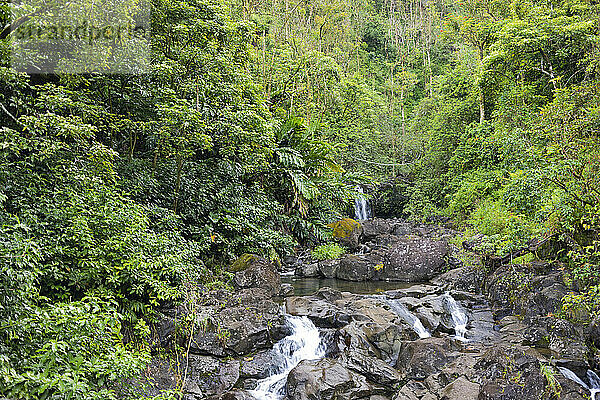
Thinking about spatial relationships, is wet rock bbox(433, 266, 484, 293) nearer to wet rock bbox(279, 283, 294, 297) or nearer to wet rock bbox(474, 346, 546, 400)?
wet rock bbox(279, 283, 294, 297)

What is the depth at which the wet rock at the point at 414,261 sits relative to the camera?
11.3 meters

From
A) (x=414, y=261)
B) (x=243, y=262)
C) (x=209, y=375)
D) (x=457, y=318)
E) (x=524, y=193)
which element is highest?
(x=524, y=193)

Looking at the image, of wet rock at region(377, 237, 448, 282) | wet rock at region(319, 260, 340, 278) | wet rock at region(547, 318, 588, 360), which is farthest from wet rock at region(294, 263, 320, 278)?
wet rock at region(547, 318, 588, 360)

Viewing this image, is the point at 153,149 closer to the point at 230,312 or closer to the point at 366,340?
the point at 230,312

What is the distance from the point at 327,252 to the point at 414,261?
9.08 feet

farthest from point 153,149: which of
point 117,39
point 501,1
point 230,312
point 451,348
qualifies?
point 501,1

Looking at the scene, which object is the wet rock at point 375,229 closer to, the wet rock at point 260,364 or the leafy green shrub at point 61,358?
the wet rock at point 260,364

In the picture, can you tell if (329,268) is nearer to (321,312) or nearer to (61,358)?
(321,312)

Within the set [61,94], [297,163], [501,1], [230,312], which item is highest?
[501,1]

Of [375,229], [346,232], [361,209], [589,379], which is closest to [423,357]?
[589,379]

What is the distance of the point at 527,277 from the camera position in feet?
27.3

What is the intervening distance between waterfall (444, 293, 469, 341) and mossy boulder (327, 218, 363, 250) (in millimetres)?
5192

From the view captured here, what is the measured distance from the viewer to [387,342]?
6.88 m

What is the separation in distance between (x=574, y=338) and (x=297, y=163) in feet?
26.1
